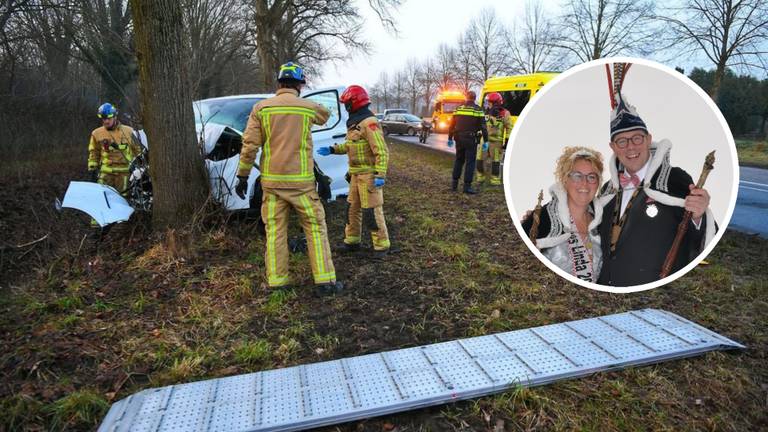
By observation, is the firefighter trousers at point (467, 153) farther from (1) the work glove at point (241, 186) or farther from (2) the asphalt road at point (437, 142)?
(2) the asphalt road at point (437, 142)

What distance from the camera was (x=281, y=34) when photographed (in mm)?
22500

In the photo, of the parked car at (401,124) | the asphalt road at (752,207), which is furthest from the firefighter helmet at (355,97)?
the parked car at (401,124)

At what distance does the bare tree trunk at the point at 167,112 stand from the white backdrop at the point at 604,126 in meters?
4.24

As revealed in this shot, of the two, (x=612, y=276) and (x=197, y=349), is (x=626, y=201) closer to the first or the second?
(x=612, y=276)

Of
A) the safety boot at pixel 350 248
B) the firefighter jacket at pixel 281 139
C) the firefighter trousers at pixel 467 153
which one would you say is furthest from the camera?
the firefighter trousers at pixel 467 153

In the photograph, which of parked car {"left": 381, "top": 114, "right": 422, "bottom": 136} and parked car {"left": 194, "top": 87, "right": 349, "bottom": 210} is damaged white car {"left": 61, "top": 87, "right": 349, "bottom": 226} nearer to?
parked car {"left": 194, "top": 87, "right": 349, "bottom": 210}

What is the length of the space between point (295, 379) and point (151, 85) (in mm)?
3482

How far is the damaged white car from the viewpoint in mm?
4730

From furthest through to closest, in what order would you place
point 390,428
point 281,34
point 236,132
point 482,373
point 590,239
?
point 281,34 < point 236,132 < point 482,373 < point 390,428 < point 590,239

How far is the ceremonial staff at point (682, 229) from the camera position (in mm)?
1288

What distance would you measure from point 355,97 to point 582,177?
3496mm

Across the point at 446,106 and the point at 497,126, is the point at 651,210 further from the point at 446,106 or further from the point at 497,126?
the point at 446,106

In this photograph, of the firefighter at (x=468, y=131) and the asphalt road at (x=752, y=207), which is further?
the firefighter at (x=468, y=131)

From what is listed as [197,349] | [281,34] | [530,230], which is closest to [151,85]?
[197,349]
